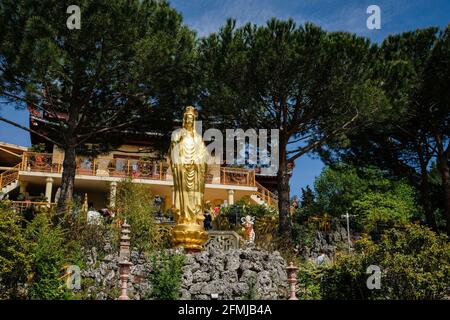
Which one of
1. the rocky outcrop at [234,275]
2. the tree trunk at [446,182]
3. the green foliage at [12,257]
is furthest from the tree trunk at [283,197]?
the green foliage at [12,257]

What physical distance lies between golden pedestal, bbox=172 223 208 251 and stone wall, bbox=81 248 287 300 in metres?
1.84

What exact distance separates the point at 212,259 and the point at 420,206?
17503mm

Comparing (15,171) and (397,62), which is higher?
(397,62)

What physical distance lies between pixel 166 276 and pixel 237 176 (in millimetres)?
17694

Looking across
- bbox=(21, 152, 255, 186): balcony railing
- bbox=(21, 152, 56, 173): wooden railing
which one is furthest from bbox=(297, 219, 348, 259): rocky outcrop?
bbox=(21, 152, 56, 173): wooden railing

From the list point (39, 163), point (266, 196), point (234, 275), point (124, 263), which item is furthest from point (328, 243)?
point (39, 163)

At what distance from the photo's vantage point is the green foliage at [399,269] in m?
9.75

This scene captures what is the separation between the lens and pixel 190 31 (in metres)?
15.9

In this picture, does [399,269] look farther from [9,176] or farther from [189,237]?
[9,176]

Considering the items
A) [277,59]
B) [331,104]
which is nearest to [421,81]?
[331,104]

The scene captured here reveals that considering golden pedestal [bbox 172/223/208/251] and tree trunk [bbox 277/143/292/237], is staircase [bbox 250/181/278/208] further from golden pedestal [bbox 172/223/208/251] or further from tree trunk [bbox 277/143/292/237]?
golden pedestal [bbox 172/223/208/251]

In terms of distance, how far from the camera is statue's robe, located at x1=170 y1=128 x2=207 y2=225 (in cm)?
1338
